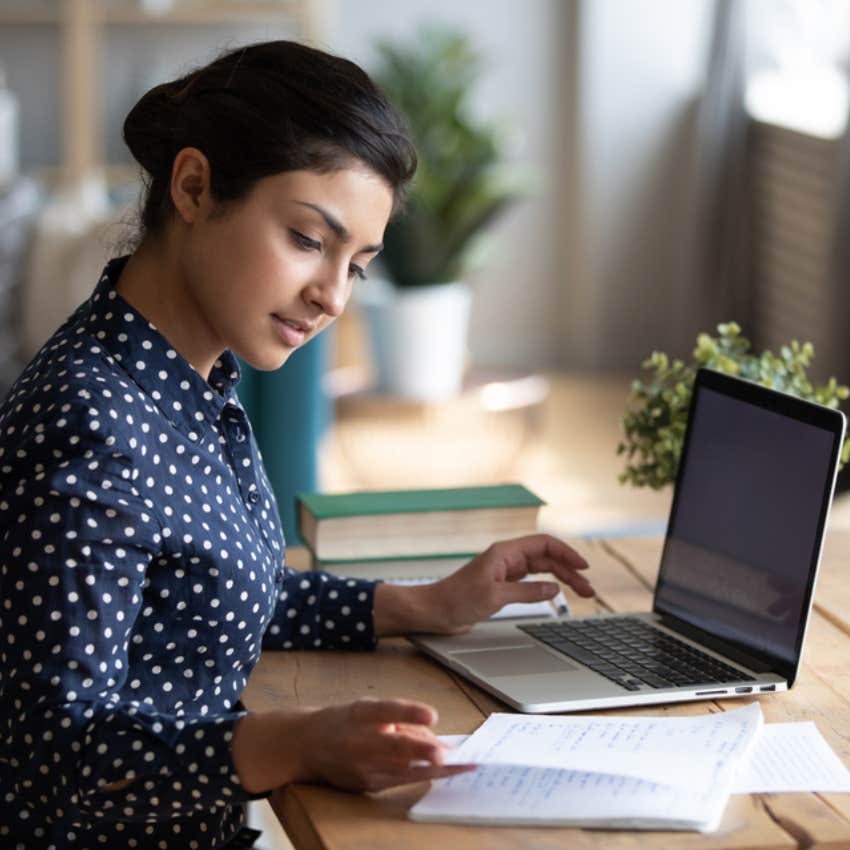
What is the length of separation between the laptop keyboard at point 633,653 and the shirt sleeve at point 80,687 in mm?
388

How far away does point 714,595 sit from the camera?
1.45 metres

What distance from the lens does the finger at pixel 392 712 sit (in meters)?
1.05

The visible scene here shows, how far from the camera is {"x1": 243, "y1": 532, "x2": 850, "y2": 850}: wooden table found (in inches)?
41.4

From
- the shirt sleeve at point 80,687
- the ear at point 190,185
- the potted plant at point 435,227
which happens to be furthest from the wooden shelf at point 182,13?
the shirt sleeve at point 80,687

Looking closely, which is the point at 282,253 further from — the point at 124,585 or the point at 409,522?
the point at 409,522

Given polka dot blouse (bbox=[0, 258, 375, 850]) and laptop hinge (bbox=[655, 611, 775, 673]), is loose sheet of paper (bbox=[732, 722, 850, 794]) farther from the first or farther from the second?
polka dot blouse (bbox=[0, 258, 375, 850])

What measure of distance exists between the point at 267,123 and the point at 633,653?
0.57m

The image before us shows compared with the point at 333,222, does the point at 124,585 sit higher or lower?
lower

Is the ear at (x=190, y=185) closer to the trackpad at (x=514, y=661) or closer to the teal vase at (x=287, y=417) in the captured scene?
the trackpad at (x=514, y=661)

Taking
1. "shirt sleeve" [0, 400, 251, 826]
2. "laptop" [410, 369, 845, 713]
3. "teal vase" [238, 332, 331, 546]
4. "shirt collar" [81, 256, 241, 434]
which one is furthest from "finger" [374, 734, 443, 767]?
"teal vase" [238, 332, 331, 546]

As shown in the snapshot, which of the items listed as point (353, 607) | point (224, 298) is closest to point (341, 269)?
point (224, 298)

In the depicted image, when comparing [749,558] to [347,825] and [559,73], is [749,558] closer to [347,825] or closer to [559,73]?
[347,825]

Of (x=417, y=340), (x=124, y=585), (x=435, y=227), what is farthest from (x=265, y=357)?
(x=435, y=227)

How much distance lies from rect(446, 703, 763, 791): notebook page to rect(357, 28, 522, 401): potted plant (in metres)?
3.36
